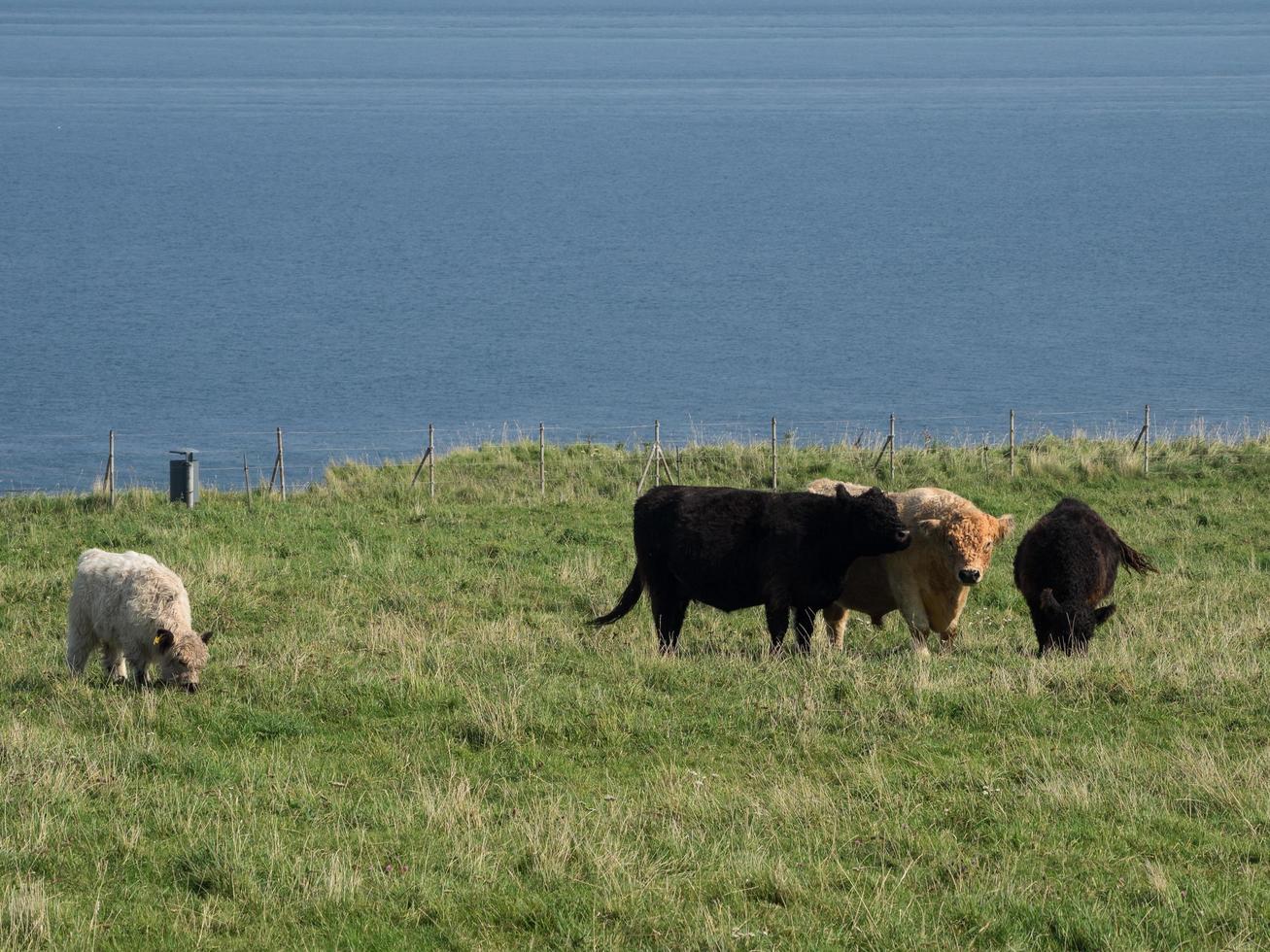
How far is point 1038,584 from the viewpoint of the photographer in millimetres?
15648

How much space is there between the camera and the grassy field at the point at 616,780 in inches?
326

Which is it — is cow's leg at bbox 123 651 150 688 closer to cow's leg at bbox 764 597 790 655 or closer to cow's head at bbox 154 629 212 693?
cow's head at bbox 154 629 212 693

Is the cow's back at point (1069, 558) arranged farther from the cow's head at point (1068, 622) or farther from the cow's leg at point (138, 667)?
the cow's leg at point (138, 667)

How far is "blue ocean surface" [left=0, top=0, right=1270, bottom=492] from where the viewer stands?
60250 millimetres

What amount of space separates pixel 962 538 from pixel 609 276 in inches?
3024

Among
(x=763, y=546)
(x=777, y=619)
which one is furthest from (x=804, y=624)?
(x=763, y=546)

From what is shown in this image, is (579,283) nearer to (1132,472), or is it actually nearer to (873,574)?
(1132,472)

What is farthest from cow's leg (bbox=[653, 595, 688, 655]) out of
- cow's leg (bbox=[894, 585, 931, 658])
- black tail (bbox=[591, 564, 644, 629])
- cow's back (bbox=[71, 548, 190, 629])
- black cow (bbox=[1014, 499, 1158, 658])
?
cow's back (bbox=[71, 548, 190, 629])

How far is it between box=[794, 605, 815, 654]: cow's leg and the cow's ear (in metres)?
1.43

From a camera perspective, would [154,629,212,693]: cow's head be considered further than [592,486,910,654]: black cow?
No

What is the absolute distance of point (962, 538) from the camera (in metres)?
15.4

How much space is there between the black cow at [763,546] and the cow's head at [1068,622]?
4.79ft

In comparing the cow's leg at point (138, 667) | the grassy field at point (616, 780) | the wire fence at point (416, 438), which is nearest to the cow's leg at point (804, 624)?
the grassy field at point (616, 780)

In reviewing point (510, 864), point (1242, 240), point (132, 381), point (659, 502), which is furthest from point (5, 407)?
point (1242, 240)
